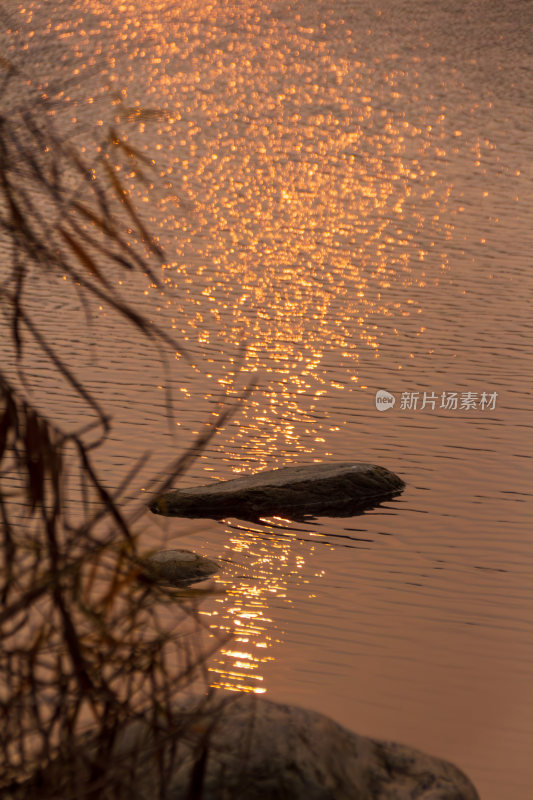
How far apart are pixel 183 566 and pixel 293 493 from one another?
2.00 meters

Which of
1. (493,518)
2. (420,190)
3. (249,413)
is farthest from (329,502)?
(420,190)

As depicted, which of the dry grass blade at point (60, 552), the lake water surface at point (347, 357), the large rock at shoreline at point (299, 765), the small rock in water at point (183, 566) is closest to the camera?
the dry grass blade at point (60, 552)

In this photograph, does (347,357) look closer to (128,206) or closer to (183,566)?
(183,566)

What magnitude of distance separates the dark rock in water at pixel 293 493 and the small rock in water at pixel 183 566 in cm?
122

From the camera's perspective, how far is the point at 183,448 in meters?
12.9

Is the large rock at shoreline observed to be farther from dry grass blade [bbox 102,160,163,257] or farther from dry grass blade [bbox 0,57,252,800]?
dry grass blade [bbox 102,160,163,257]

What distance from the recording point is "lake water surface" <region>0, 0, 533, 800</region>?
848 centimetres

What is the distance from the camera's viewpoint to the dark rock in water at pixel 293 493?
11.5 m

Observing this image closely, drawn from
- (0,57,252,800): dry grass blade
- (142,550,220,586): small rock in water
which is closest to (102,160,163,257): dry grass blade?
(0,57,252,800): dry grass blade

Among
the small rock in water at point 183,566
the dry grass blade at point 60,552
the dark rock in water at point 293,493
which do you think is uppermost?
the dry grass blade at point 60,552

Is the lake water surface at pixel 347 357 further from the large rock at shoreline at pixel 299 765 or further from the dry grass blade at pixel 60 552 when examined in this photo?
the large rock at shoreline at pixel 299 765

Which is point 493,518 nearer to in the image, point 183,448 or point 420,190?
point 183,448

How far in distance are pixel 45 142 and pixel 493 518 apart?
8989mm

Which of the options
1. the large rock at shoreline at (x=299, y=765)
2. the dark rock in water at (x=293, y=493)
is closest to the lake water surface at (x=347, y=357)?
the dark rock in water at (x=293, y=493)
